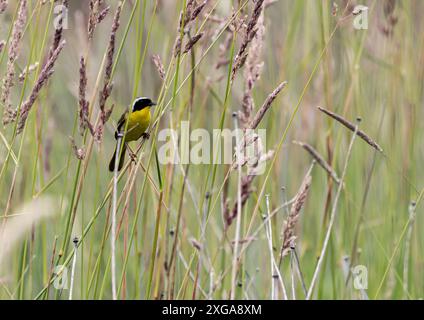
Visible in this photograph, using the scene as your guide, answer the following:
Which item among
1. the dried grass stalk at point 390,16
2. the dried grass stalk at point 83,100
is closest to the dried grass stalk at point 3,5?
the dried grass stalk at point 83,100

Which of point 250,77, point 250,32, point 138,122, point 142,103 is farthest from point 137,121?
point 250,32

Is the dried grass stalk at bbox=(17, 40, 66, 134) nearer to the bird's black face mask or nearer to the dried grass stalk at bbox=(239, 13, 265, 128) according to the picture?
the dried grass stalk at bbox=(239, 13, 265, 128)

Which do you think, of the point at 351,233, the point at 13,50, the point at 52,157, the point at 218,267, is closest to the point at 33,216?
the point at 13,50

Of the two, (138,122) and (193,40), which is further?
(138,122)

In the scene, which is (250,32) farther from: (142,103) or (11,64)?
(142,103)

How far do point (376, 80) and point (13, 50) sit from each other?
1686mm

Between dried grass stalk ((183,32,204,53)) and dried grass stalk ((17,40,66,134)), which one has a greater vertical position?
dried grass stalk ((183,32,204,53))

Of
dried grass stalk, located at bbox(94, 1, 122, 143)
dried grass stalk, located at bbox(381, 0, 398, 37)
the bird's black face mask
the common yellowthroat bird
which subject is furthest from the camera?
dried grass stalk, located at bbox(381, 0, 398, 37)

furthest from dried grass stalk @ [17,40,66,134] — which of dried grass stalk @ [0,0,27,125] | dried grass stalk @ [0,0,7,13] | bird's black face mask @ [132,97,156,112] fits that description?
bird's black face mask @ [132,97,156,112]

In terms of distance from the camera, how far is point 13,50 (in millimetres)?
1570

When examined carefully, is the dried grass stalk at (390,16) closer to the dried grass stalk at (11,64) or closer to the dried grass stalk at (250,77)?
the dried grass stalk at (250,77)

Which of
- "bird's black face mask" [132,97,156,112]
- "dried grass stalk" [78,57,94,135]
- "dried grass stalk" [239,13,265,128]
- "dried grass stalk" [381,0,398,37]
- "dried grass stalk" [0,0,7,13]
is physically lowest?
"dried grass stalk" [78,57,94,135]

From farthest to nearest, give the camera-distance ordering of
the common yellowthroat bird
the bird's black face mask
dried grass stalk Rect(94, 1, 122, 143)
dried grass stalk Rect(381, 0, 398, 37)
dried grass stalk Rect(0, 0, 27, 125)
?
dried grass stalk Rect(381, 0, 398, 37) → the bird's black face mask → the common yellowthroat bird → dried grass stalk Rect(0, 0, 27, 125) → dried grass stalk Rect(94, 1, 122, 143)
